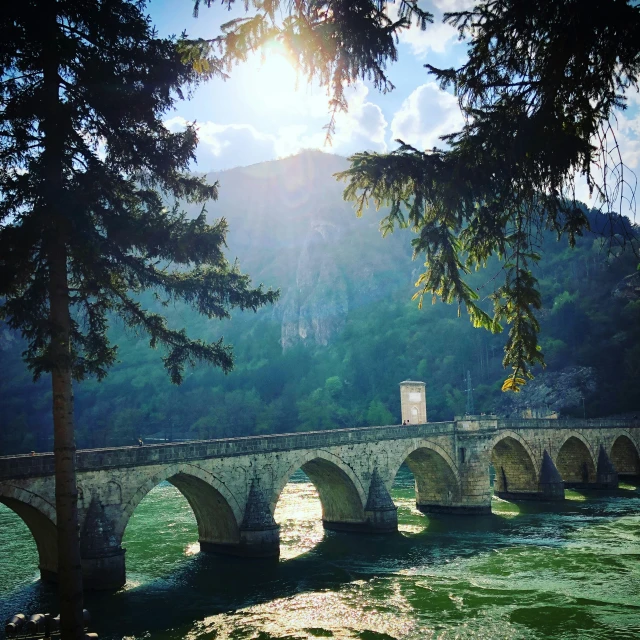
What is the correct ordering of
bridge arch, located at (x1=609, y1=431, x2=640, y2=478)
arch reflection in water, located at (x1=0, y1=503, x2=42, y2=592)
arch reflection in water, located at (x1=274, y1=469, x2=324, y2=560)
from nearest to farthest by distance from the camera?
arch reflection in water, located at (x1=0, y1=503, x2=42, y2=592)
arch reflection in water, located at (x1=274, y1=469, x2=324, y2=560)
bridge arch, located at (x1=609, y1=431, x2=640, y2=478)

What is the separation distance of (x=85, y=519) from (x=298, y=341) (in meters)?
96.7

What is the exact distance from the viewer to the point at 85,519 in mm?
20688

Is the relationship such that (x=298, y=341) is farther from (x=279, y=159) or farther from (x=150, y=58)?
(x=150, y=58)

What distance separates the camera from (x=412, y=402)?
132ft

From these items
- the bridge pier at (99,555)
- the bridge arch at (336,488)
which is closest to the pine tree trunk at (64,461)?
the bridge pier at (99,555)

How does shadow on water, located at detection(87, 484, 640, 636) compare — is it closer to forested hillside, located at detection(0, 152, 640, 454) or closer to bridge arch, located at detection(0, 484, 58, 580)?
bridge arch, located at detection(0, 484, 58, 580)

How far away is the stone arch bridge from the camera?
20.5 m

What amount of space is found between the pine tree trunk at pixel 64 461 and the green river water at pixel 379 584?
8.32 m

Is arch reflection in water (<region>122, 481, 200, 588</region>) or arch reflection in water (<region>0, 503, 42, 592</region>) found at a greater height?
arch reflection in water (<region>0, 503, 42, 592</region>)

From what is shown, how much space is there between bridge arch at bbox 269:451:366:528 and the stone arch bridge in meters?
0.06

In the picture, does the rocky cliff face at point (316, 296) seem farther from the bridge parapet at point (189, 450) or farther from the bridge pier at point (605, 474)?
the bridge parapet at point (189, 450)

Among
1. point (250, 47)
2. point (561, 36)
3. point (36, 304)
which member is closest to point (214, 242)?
point (36, 304)

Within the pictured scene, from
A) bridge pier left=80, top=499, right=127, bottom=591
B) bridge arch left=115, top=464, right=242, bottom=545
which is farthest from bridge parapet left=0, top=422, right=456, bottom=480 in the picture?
bridge pier left=80, top=499, right=127, bottom=591

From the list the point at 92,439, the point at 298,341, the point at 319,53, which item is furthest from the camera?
the point at 298,341
